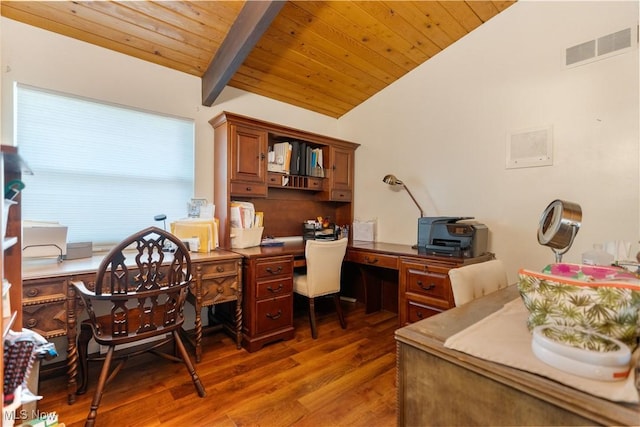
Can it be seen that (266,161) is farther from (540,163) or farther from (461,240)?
(540,163)

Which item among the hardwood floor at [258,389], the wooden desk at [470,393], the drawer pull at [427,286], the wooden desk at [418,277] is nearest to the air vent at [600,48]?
the wooden desk at [418,277]

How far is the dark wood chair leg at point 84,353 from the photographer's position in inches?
66.2

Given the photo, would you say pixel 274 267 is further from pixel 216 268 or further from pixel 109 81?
pixel 109 81

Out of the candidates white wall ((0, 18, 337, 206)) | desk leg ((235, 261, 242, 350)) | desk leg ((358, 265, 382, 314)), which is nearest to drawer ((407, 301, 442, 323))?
desk leg ((358, 265, 382, 314))

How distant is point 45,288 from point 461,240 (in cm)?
265

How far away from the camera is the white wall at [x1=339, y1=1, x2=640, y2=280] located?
1828mm

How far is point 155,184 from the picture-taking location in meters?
2.38

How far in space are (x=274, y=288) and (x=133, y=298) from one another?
1028mm

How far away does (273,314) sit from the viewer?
2.30m

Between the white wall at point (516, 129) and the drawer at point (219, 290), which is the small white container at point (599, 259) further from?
the drawer at point (219, 290)

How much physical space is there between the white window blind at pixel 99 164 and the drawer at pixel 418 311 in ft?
6.92

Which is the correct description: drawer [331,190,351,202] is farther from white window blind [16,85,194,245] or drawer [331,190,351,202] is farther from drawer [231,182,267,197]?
white window blind [16,85,194,245]

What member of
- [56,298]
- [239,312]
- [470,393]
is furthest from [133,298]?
[470,393]

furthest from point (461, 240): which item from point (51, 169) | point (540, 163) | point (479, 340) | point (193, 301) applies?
point (51, 169)
